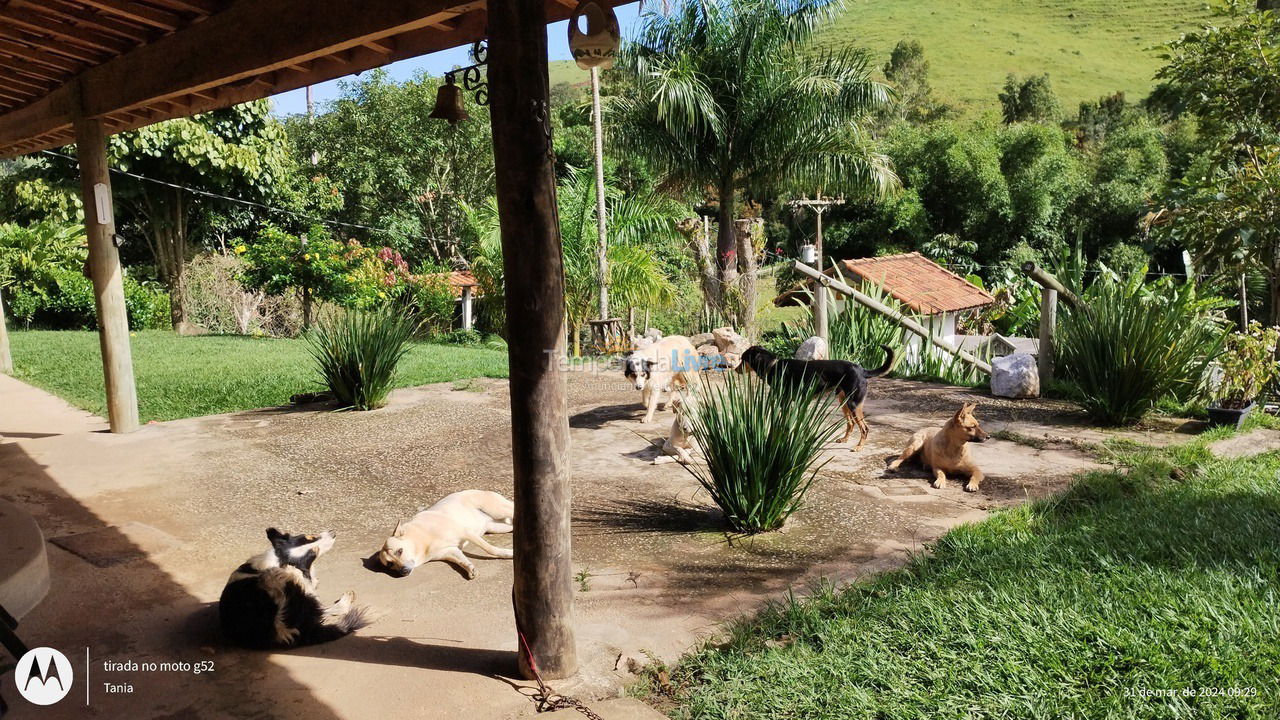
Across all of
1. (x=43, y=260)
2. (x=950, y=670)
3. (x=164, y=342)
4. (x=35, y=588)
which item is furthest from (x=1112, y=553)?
(x=43, y=260)

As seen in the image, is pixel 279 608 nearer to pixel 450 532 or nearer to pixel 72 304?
pixel 450 532

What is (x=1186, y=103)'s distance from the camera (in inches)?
358

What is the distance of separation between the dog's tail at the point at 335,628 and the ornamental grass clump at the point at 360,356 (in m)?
4.97

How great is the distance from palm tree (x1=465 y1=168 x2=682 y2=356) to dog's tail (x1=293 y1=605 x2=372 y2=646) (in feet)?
36.7

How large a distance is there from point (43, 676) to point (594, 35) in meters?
3.45

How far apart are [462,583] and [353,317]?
5.05 meters

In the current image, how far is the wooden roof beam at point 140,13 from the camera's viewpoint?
15.7ft

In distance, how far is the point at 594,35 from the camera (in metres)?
3.63

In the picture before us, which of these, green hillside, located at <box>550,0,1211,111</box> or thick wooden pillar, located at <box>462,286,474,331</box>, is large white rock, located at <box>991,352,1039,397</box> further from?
green hillside, located at <box>550,0,1211,111</box>

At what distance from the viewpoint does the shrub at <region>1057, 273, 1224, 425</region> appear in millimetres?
6879

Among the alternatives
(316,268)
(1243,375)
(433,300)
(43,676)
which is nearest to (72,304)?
(316,268)

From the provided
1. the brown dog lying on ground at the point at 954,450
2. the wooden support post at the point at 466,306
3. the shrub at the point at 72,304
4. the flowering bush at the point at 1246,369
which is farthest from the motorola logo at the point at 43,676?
the shrub at the point at 72,304

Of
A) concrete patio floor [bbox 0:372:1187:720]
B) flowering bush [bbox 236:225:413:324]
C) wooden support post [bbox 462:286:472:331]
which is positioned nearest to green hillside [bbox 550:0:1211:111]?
wooden support post [bbox 462:286:472:331]

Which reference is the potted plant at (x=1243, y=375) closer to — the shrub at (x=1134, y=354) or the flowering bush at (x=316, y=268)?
the shrub at (x=1134, y=354)
